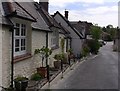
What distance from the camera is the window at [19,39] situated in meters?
14.2

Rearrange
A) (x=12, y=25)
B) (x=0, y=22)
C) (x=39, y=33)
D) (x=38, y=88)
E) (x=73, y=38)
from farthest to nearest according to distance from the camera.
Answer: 1. (x=73, y=38)
2. (x=39, y=33)
3. (x=38, y=88)
4. (x=12, y=25)
5. (x=0, y=22)

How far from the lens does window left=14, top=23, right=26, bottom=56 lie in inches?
559

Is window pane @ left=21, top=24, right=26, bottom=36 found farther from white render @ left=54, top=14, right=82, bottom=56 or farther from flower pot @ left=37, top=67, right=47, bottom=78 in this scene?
white render @ left=54, top=14, right=82, bottom=56

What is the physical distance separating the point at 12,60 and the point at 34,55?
4.61m

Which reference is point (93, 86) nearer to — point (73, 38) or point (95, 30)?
point (73, 38)

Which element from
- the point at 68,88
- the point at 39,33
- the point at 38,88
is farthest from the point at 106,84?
the point at 39,33

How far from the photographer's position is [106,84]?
15.9 m

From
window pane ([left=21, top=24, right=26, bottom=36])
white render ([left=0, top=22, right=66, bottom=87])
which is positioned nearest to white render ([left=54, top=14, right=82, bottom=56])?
white render ([left=0, top=22, right=66, bottom=87])

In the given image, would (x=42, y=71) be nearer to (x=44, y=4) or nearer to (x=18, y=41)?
(x=18, y=41)

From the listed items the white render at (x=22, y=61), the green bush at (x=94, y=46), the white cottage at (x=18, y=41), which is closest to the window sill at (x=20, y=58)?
the white cottage at (x=18, y=41)

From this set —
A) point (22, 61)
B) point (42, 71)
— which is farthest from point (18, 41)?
point (42, 71)

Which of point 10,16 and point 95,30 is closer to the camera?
point 10,16

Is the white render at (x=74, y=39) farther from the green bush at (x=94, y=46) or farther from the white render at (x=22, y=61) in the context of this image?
the white render at (x=22, y=61)

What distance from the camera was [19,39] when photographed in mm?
14695
